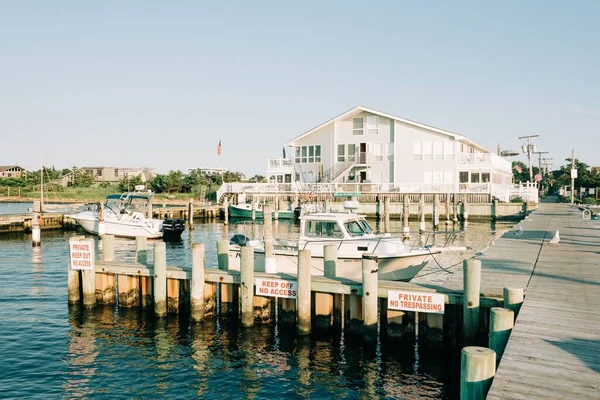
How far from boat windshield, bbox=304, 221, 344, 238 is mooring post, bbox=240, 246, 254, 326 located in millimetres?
5626

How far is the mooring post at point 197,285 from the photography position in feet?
49.8

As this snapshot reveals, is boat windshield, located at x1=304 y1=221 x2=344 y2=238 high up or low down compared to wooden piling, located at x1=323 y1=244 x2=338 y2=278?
up

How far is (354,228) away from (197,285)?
7.19m

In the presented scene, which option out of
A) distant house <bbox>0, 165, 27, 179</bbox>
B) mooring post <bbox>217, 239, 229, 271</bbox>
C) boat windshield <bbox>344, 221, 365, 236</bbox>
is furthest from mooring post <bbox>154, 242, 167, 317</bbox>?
distant house <bbox>0, 165, 27, 179</bbox>

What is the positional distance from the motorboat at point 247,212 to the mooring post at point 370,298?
44.3 m

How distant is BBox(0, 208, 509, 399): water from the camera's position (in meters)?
11.4

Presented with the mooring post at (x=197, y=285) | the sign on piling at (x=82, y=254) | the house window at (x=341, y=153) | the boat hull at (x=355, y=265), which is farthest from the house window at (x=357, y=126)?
the mooring post at (x=197, y=285)

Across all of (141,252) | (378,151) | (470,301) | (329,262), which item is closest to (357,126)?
(378,151)

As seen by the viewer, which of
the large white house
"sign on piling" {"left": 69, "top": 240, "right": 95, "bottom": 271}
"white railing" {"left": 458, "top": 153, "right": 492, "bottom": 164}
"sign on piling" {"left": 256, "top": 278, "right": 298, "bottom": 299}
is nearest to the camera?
"sign on piling" {"left": 256, "top": 278, "right": 298, "bottom": 299}

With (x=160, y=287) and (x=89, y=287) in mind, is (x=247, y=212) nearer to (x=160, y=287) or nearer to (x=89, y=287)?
(x=89, y=287)

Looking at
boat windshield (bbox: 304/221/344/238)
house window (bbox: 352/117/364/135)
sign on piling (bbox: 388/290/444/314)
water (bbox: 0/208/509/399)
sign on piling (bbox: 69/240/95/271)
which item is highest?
house window (bbox: 352/117/364/135)

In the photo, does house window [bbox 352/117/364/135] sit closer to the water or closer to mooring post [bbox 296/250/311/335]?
the water

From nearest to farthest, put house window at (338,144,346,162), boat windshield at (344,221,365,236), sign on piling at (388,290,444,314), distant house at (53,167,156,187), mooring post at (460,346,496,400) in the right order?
1. mooring post at (460,346,496,400)
2. sign on piling at (388,290,444,314)
3. boat windshield at (344,221,365,236)
4. house window at (338,144,346,162)
5. distant house at (53,167,156,187)

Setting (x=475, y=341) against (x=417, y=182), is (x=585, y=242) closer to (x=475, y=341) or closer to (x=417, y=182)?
(x=475, y=341)
